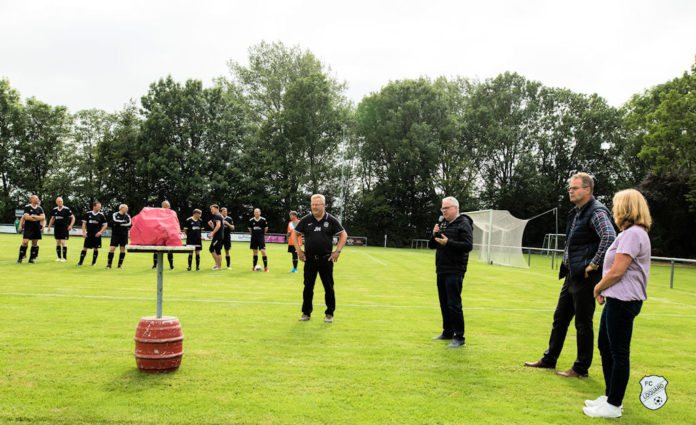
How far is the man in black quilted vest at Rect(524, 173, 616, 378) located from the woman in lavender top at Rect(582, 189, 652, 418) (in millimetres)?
781

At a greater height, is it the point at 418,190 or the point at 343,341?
the point at 418,190

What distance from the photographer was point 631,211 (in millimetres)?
3904

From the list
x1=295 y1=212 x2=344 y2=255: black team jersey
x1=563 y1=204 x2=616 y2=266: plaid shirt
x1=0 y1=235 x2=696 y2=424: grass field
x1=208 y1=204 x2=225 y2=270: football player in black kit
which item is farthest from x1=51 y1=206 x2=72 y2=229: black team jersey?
x1=563 y1=204 x2=616 y2=266: plaid shirt

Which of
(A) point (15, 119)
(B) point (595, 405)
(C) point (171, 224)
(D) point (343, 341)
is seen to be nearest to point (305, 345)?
(D) point (343, 341)

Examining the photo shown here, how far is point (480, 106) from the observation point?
50.6 meters

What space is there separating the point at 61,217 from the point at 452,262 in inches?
563

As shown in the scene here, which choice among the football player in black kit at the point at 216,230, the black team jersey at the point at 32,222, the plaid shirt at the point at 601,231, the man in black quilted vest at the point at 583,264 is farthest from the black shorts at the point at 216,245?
the plaid shirt at the point at 601,231

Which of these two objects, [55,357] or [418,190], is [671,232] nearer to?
[418,190]

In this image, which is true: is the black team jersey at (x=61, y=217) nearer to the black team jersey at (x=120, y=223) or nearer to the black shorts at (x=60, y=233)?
the black shorts at (x=60, y=233)

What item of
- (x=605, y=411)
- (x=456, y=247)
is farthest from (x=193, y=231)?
(x=605, y=411)

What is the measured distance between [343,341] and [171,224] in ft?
8.71

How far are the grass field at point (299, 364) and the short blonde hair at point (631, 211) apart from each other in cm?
154

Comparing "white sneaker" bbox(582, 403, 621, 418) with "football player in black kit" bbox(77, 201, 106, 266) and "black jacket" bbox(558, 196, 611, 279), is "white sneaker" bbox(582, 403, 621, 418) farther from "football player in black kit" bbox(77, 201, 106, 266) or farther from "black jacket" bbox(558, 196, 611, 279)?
"football player in black kit" bbox(77, 201, 106, 266)

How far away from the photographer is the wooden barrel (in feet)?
15.1
